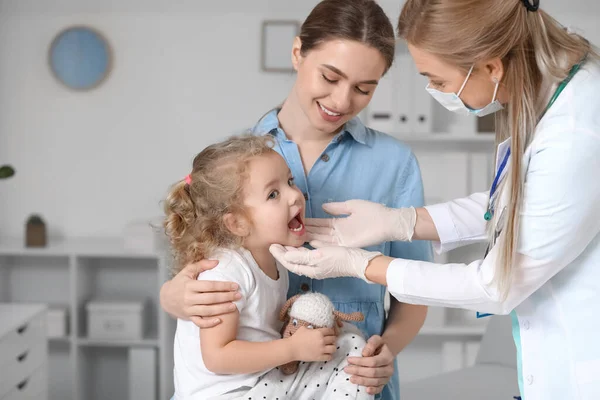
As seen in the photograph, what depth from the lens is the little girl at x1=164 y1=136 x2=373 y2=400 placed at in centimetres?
140

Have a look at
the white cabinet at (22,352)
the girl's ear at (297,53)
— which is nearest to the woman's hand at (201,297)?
the girl's ear at (297,53)

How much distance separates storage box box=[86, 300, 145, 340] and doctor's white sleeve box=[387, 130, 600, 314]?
2.44 m

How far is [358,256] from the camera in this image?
4.66ft

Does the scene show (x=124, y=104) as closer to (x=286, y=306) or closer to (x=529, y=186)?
(x=286, y=306)

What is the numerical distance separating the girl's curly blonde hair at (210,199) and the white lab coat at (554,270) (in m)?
0.38

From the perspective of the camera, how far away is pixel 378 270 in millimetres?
1382

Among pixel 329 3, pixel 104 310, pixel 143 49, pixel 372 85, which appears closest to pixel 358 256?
pixel 372 85

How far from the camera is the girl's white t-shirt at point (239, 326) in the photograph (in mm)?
1442

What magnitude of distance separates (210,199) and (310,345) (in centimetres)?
38

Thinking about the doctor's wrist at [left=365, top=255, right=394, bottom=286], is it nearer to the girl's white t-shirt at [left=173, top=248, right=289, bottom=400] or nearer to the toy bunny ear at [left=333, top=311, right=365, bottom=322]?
the toy bunny ear at [left=333, top=311, right=365, bottom=322]

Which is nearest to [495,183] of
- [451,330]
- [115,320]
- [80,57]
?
[451,330]

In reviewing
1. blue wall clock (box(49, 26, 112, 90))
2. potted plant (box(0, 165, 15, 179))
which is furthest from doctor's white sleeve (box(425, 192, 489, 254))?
blue wall clock (box(49, 26, 112, 90))

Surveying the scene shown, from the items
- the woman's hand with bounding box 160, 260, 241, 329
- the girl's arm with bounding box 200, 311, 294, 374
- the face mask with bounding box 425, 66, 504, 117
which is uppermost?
the face mask with bounding box 425, 66, 504, 117

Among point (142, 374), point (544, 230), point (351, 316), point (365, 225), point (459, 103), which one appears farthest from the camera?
point (142, 374)
